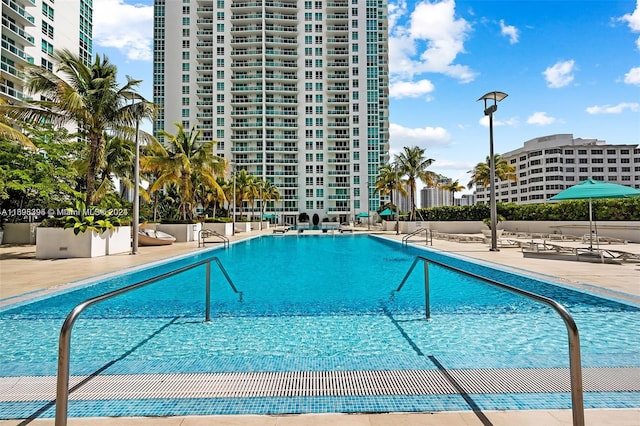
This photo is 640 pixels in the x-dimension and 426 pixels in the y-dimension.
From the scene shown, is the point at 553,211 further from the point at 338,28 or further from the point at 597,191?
the point at 338,28

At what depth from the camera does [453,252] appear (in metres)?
15.7

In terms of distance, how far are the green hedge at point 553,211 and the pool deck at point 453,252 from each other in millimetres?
9886

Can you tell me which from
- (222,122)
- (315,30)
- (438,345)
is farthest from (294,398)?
(315,30)

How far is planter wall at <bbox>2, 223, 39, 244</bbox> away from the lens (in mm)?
21969

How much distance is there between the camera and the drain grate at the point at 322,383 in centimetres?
318

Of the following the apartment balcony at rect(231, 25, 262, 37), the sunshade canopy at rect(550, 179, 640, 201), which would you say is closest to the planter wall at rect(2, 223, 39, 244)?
the sunshade canopy at rect(550, 179, 640, 201)

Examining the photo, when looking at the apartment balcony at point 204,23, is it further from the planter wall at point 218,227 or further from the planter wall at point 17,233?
the planter wall at point 17,233

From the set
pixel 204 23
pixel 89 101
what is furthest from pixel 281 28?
pixel 89 101

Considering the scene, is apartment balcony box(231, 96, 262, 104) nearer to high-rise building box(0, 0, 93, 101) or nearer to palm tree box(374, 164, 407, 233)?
high-rise building box(0, 0, 93, 101)

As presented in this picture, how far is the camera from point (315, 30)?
236 feet

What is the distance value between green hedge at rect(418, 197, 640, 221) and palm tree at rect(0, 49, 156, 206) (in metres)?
26.1

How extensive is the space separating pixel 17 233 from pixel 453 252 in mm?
24978

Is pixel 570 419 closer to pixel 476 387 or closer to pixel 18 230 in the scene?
pixel 476 387

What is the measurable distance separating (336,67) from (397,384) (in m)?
74.1
